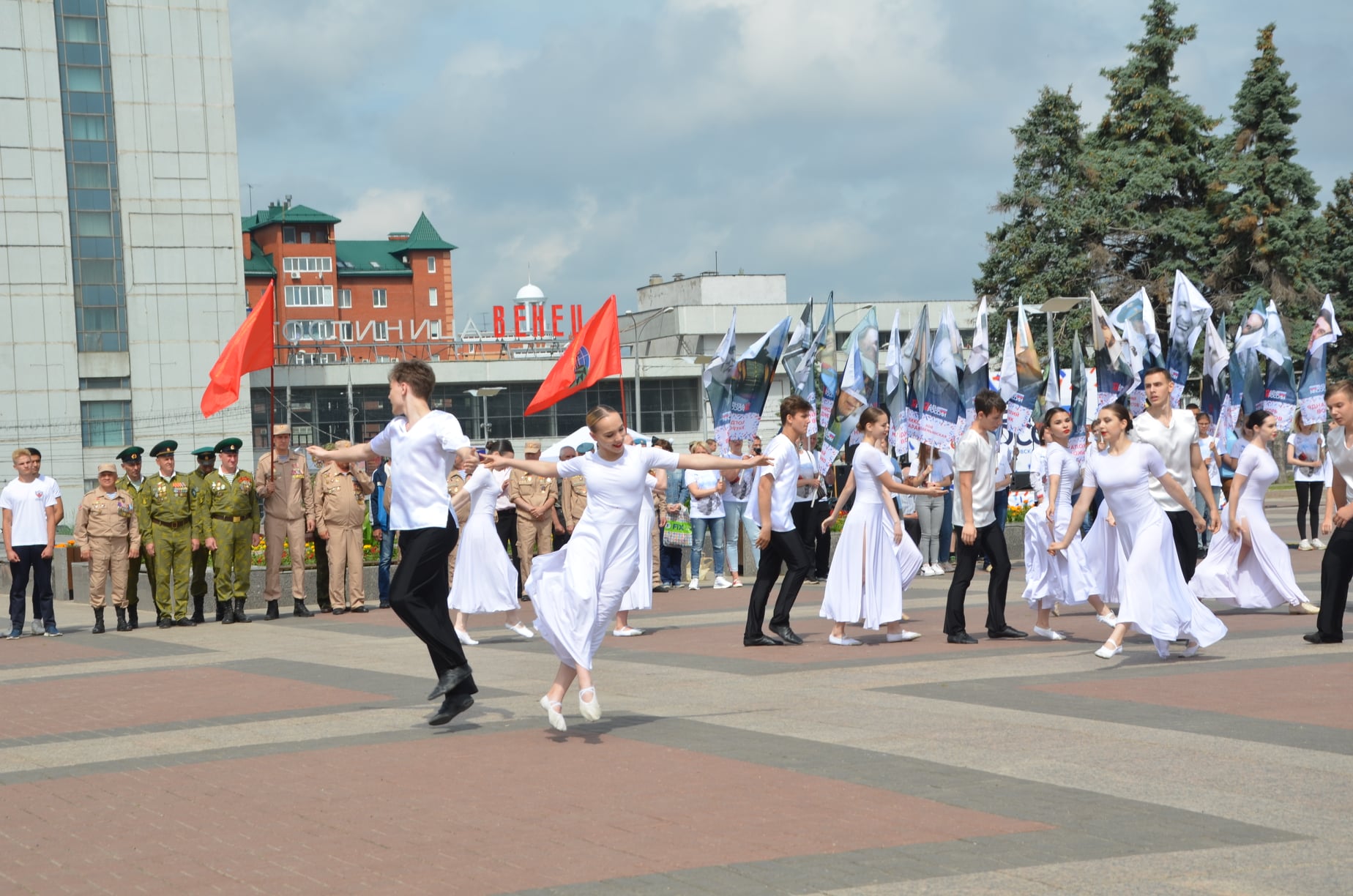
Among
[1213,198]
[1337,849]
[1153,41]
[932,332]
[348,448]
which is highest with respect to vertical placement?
[1153,41]

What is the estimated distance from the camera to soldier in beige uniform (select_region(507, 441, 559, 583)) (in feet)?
60.7

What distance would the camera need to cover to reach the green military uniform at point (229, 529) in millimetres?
17141

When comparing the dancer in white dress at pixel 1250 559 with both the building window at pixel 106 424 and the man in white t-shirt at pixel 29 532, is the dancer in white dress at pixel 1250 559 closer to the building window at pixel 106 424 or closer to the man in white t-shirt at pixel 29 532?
the man in white t-shirt at pixel 29 532

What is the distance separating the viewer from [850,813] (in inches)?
243

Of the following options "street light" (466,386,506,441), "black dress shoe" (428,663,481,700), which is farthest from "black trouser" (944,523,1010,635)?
"street light" (466,386,506,441)

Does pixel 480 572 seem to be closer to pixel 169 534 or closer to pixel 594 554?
pixel 169 534

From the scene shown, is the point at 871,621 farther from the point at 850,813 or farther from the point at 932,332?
the point at 932,332

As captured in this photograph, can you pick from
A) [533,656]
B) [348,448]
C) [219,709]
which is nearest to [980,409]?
[533,656]

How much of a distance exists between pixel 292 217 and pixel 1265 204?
310ft

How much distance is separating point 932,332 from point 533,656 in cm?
1279

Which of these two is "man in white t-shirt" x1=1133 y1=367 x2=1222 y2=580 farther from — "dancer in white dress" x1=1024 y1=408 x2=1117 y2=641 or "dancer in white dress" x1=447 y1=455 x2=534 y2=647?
"dancer in white dress" x1=447 y1=455 x2=534 y2=647

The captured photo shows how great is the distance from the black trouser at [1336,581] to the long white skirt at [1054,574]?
61.4 inches

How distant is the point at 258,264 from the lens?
126812 mm

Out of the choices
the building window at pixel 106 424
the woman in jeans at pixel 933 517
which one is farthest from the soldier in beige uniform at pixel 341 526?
the building window at pixel 106 424
